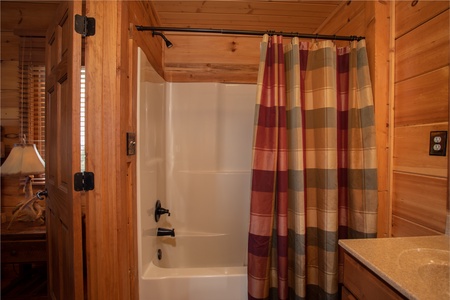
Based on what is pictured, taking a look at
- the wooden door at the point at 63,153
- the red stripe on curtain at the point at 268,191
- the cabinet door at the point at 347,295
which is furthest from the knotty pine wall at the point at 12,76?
the cabinet door at the point at 347,295

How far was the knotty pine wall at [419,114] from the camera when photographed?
2.74 feet

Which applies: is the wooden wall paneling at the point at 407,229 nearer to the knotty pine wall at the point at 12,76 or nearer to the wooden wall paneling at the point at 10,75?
the knotty pine wall at the point at 12,76

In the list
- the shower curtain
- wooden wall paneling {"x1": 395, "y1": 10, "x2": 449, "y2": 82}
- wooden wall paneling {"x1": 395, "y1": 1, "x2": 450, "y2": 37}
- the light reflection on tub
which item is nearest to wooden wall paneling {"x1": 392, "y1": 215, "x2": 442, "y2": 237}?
the shower curtain

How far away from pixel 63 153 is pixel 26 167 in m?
0.89

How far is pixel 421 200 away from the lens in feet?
3.02

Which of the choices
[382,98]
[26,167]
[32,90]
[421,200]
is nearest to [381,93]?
[382,98]

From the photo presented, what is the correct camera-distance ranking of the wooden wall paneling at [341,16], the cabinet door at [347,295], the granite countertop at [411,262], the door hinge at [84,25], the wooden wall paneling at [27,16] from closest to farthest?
1. the granite countertop at [411,262]
2. the cabinet door at [347,295]
3. the door hinge at [84,25]
4. the wooden wall paneling at [341,16]
5. the wooden wall paneling at [27,16]

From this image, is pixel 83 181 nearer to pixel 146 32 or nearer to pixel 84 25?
pixel 84 25

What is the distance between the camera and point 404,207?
1.01 meters

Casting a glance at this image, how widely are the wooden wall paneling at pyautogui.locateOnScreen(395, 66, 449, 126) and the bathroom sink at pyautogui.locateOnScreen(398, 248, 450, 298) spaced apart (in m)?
0.56

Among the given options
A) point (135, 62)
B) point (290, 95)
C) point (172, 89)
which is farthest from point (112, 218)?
point (172, 89)

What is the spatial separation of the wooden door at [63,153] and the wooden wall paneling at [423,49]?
1.58 metres

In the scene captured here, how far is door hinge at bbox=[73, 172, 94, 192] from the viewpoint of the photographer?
0.83 meters

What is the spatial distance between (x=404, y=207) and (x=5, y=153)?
2.99 m
